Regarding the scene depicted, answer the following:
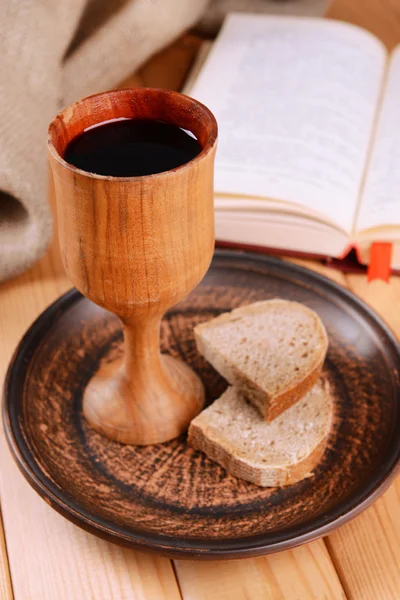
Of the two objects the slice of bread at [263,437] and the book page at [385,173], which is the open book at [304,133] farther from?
the slice of bread at [263,437]

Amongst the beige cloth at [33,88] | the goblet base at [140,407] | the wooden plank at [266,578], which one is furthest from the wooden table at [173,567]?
the beige cloth at [33,88]

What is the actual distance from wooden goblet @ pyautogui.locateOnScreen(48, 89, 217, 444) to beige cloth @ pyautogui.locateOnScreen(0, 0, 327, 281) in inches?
11.0

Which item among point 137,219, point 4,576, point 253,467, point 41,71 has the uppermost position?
point 137,219

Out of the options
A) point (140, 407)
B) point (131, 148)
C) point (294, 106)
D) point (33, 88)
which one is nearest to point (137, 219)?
point (131, 148)

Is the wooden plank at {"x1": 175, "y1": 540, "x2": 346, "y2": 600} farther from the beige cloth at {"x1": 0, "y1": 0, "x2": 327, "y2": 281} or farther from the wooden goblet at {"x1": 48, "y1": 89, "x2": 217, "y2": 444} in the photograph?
the beige cloth at {"x1": 0, "y1": 0, "x2": 327, "y2": 281}

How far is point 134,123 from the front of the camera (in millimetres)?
625

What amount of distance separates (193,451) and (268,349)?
14 cm

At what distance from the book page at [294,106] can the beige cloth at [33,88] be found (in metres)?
0.17

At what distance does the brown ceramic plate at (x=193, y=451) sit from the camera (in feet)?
2.02

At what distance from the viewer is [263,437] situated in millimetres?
703

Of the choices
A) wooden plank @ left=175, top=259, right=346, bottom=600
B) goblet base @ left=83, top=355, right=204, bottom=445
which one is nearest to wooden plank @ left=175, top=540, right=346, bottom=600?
wooden plank @ left=175, top=259, right=346, bottom=600

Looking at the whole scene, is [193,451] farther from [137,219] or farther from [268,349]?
[137,219]

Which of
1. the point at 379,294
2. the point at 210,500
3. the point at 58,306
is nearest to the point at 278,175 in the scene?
the point at 379,294

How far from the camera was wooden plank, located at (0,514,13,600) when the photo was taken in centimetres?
64
